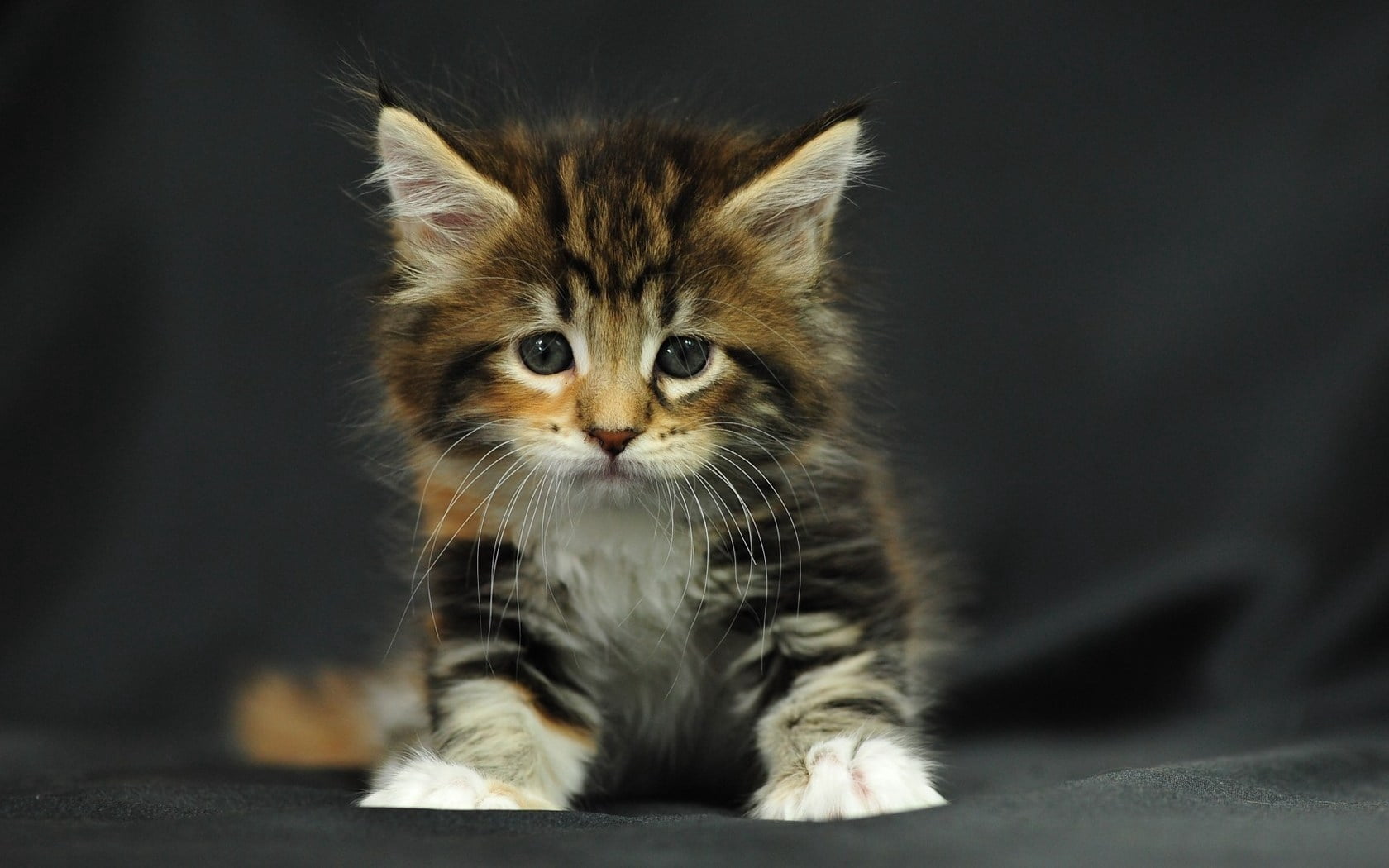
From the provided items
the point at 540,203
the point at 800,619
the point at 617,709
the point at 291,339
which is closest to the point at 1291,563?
the point at 800,619

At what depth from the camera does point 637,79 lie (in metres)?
2.52

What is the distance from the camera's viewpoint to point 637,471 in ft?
5.79

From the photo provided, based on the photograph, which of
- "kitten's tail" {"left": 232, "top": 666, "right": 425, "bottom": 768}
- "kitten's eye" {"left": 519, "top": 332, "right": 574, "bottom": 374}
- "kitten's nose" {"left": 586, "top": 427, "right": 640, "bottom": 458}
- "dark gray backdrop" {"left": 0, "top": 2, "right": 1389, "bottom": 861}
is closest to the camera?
"kitten's nose" {"left": 586, "top": 427, "right": 640, "bottom": 458}

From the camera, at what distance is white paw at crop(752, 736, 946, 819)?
1735mm

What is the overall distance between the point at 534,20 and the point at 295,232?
0.59 meters

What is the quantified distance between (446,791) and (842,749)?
0.48 meters

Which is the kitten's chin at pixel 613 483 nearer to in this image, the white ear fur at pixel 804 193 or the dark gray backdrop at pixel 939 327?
the white ear fur at pixel 804 193

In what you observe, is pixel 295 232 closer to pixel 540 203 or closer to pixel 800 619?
pixel 540 203

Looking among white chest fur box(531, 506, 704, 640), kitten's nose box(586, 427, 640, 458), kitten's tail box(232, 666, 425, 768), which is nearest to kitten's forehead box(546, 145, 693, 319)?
kitten's nose box(586, 427, 640, 458)

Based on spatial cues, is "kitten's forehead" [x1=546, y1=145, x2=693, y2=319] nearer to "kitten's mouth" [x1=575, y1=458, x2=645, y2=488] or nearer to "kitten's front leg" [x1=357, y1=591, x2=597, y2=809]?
"kitten's mouth" [x1=575, y1=458, x2=645, y2=488]

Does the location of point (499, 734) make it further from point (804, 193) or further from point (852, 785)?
point (804, 193)

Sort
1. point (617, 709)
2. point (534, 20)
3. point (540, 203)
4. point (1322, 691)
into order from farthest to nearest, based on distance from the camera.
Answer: point (534, 20), point (1322, 691), point (617, 709), point (540, 203)

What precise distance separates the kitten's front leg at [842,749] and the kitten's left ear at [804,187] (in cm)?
56

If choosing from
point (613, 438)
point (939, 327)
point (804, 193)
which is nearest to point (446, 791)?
point (613, 438)
